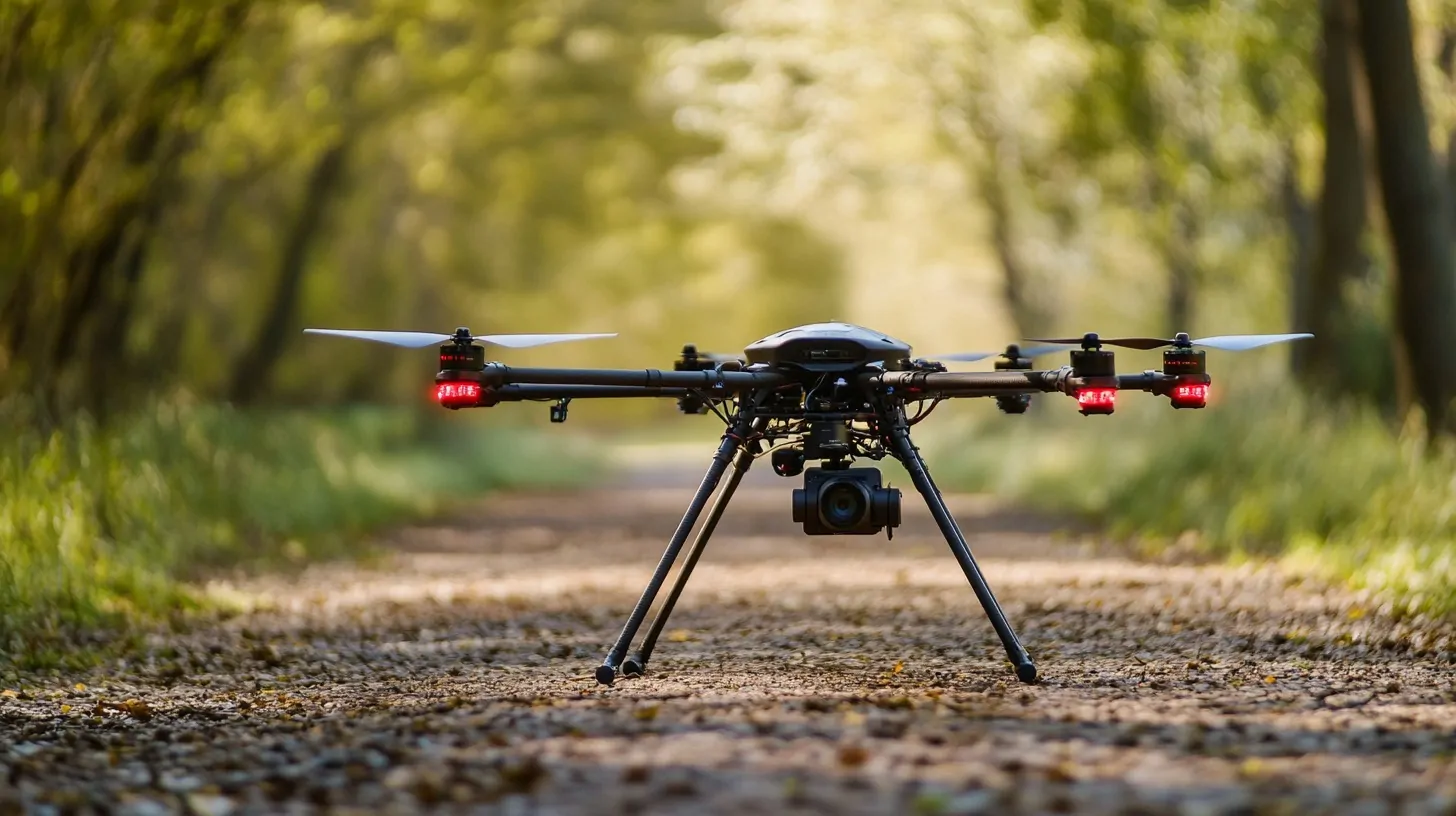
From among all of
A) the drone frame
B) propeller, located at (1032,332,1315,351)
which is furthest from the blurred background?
the drone frame

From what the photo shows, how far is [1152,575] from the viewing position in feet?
46.3

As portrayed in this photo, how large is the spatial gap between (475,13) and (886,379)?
20.5m

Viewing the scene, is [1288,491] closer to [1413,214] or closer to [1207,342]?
[1413,214]

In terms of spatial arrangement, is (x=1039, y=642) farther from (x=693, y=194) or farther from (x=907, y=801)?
(x=693, y=194)

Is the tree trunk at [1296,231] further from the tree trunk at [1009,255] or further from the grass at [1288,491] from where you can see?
the tree trunk at [1009,255]

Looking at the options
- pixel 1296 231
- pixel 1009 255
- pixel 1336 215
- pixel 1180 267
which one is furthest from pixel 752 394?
pixel 1009 255

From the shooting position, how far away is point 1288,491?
15.4 meters

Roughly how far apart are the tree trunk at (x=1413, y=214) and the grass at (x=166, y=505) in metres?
8.85

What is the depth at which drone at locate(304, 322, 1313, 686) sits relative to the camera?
299 inches

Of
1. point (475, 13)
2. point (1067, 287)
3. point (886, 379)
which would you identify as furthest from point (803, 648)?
point (1067, 287)

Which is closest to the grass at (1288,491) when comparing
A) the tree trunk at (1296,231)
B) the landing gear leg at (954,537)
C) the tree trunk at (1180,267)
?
the tree trunk at (1296,231)

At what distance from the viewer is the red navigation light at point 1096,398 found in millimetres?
7320

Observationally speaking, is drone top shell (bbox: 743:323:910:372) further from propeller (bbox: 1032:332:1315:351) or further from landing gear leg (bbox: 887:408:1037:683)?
propeller (bbox: 1032:332:1315:351)

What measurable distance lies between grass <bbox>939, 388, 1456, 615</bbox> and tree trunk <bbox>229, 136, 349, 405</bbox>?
9689 millimetres
